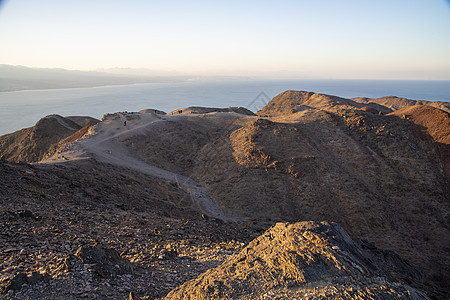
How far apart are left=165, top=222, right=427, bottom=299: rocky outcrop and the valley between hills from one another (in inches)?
1.2

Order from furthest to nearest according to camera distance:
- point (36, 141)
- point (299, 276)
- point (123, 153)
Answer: point (36, 141)
point (123, 153)
point (299, 276)

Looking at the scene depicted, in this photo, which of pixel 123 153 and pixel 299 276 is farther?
pixel 123 153

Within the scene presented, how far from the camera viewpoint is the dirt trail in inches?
969

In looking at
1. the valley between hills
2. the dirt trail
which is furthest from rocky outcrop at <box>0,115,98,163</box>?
the dirt trail

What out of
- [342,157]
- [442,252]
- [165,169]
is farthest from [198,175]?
[442,252]

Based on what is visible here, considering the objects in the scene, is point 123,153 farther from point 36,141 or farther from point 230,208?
point 36,141

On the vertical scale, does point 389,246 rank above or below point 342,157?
below

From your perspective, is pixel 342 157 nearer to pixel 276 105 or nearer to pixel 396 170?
pixel 396 170

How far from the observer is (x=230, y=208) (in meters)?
23.8

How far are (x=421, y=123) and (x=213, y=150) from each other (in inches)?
908

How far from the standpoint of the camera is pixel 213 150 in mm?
32500

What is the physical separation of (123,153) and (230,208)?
1474 cm

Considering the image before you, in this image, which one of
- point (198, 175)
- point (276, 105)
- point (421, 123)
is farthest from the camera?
point (276, 105)

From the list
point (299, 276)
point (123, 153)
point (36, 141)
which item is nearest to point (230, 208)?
point (123, 153)
